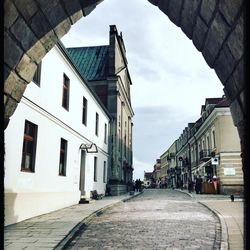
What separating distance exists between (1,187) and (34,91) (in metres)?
8.93

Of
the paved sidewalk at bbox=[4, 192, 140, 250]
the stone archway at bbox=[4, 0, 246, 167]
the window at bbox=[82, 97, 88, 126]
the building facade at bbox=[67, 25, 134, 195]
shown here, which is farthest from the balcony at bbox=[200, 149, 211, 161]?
the stone archway at bbox=[4, 0, 246, 167]

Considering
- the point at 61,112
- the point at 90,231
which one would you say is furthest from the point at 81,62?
the point at 90,231

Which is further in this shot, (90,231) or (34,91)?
(34,91)

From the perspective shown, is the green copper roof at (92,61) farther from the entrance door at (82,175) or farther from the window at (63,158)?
the window at (63,158)

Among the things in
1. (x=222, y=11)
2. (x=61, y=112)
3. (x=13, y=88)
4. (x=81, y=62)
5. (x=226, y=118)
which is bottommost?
(x=13, y=88)

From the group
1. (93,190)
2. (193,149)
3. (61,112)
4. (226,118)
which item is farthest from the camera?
(193,149)

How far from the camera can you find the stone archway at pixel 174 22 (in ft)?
8.04

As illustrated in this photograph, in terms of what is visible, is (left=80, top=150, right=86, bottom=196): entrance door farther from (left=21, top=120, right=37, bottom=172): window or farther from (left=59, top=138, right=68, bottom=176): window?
(left=21, top=120, right=37, bottom=172): window

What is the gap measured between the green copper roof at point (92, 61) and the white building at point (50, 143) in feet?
32.3

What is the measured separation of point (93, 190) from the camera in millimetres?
19938

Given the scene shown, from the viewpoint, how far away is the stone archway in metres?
2.45

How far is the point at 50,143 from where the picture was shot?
39.1 feet

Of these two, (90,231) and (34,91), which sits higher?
(34,91)

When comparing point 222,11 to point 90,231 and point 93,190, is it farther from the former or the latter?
point 93,190
